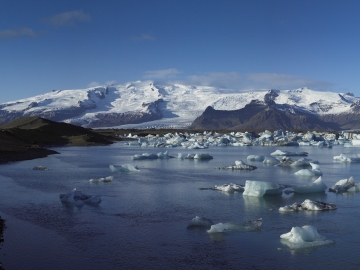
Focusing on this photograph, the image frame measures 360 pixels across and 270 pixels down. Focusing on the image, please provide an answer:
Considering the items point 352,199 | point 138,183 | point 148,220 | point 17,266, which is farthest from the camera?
point 138,183

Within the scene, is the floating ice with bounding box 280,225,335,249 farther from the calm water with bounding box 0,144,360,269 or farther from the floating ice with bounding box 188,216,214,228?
the floating ice with bounding box 188,216,214,228

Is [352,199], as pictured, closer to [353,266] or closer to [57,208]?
[353,266]

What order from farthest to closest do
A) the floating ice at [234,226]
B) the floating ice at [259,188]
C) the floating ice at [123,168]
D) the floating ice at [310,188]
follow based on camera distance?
the floating ice at [123,168] → the floating ice at [310,188] → the floating ice at [259,188] → the floating ice at [234,226]

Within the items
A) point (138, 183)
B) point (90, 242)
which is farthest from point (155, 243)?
point (138, 183)

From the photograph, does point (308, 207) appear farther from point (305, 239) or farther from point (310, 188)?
point (305, 239)

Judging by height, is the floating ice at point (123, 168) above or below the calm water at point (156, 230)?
above

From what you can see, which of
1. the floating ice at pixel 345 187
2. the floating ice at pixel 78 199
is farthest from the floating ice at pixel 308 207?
the floating ice at pixel 78 199

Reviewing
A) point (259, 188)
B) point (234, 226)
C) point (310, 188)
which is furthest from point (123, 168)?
point (234, 226)

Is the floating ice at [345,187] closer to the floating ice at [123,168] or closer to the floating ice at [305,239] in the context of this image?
the floating ice at [305,239]
